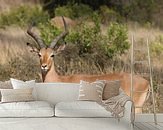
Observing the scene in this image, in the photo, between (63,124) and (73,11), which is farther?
(73,11)

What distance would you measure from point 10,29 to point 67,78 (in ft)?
5.50

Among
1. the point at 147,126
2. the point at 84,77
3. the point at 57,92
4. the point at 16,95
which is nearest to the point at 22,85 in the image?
the point at 16,95

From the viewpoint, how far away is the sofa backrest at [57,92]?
5.02m

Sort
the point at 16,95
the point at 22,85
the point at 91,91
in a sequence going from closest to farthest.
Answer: the point at 16,95 < the point at 91,91 < the point at 22,85

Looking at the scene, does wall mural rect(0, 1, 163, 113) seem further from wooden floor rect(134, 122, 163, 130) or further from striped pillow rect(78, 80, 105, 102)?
striped pillow rect(78, 80, 105, 102)

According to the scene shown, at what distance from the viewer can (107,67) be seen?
6.79m

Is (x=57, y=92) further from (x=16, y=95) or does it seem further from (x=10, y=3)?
(x=10, y=3)

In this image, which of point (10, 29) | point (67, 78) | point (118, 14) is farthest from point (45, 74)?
point (118, 14)

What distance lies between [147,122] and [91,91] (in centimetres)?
121

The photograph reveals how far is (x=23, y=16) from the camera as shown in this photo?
6.85m

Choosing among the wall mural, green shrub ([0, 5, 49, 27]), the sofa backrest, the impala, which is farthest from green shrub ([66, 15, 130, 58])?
the sofa backrest

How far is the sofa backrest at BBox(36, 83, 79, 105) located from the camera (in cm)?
502

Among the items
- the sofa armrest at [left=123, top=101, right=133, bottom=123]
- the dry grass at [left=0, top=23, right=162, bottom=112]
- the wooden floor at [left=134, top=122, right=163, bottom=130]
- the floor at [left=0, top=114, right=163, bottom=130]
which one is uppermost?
the dry grass at [left=0, top=23, right=162, bottom=112]

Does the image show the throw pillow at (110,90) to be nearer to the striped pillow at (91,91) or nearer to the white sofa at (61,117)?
the striped pillow at (91,91)
